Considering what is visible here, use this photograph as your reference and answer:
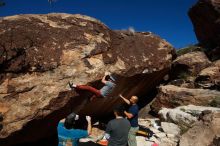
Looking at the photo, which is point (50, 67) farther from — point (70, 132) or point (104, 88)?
point (70, 132)

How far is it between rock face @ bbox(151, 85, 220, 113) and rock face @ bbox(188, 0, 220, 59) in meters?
4.27

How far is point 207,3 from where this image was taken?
18.7m

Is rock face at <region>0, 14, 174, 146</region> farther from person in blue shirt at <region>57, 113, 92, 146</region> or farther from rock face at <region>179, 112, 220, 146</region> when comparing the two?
rock face at <region>179, 112, 220, 146</region>

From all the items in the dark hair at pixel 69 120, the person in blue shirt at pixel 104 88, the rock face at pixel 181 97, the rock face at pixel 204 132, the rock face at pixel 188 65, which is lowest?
the rock face at pixel 204 132

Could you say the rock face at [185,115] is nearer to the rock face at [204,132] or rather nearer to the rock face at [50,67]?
the rock face at [204,132]

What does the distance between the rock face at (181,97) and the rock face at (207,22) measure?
427 centimetres

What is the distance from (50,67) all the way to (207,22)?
12.1m

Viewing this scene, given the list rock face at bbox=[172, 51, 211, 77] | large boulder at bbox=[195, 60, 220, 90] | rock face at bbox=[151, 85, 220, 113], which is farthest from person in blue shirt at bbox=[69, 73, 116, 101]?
rock face at bbox=[172, 51, 211, 77]

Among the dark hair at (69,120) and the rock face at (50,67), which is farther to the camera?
the rock face at (50,67)

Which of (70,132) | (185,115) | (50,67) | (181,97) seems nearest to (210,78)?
(181,97)

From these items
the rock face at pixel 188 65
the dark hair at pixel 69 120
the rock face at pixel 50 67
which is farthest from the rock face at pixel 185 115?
the dark hair at pixel 69 120

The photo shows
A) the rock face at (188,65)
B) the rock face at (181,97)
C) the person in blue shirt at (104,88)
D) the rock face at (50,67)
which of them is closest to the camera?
the rock face at (50,67)

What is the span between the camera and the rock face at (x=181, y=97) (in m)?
13.8

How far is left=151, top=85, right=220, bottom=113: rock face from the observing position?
45.1ft
